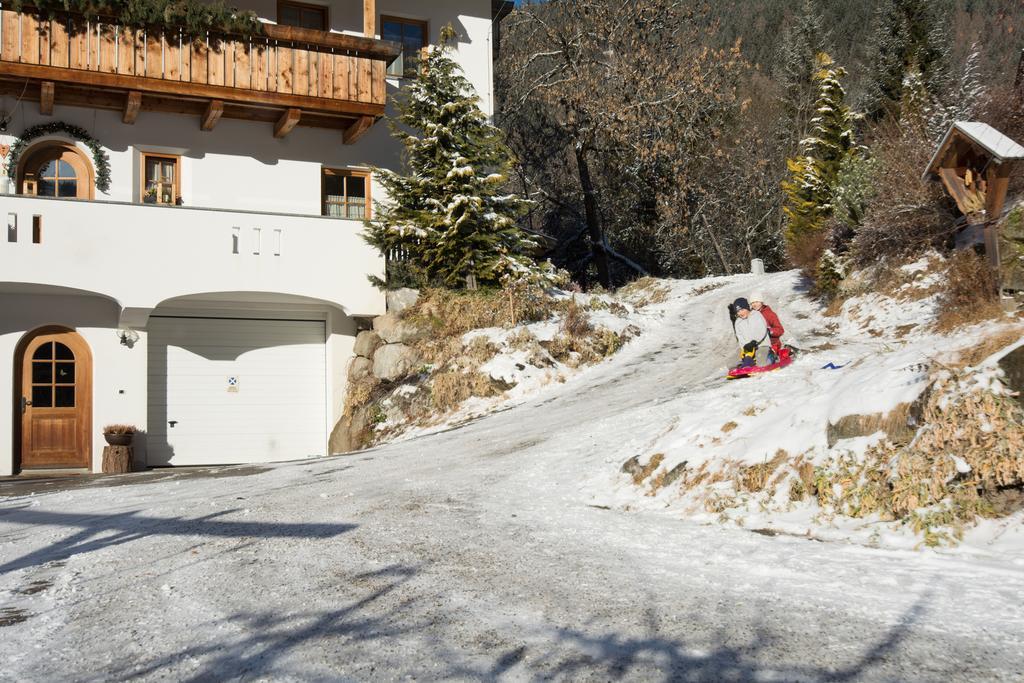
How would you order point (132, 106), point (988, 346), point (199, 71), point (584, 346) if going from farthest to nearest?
point (584, 346) < point (132, 106) < point (199, 71) < point (988, 346)

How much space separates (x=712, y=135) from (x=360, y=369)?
1330 cm

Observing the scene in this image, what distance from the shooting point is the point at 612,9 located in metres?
26.7

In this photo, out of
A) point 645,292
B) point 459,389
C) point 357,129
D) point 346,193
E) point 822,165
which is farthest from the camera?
point 822,165

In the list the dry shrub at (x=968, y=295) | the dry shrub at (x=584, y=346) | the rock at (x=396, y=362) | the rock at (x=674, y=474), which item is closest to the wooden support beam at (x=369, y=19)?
the rock at (x=396, y=362)

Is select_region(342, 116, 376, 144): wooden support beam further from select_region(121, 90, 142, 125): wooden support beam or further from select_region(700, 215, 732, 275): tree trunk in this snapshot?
select_region(700, 215, 732, 275): tree trunk

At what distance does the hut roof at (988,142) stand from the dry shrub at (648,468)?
21.6ft

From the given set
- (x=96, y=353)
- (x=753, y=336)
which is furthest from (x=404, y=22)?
(x=753, y=336)

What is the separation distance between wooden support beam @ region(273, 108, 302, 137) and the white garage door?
12.9 ft

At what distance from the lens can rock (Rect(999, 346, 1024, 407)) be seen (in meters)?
6.83

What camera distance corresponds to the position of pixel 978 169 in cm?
1298

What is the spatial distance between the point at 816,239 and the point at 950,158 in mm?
7847

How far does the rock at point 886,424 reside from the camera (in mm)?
7418

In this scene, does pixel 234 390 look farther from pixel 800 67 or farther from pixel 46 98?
pixel 800 67

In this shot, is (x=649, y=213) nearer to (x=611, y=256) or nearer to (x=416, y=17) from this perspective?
(x=611, y=256)
